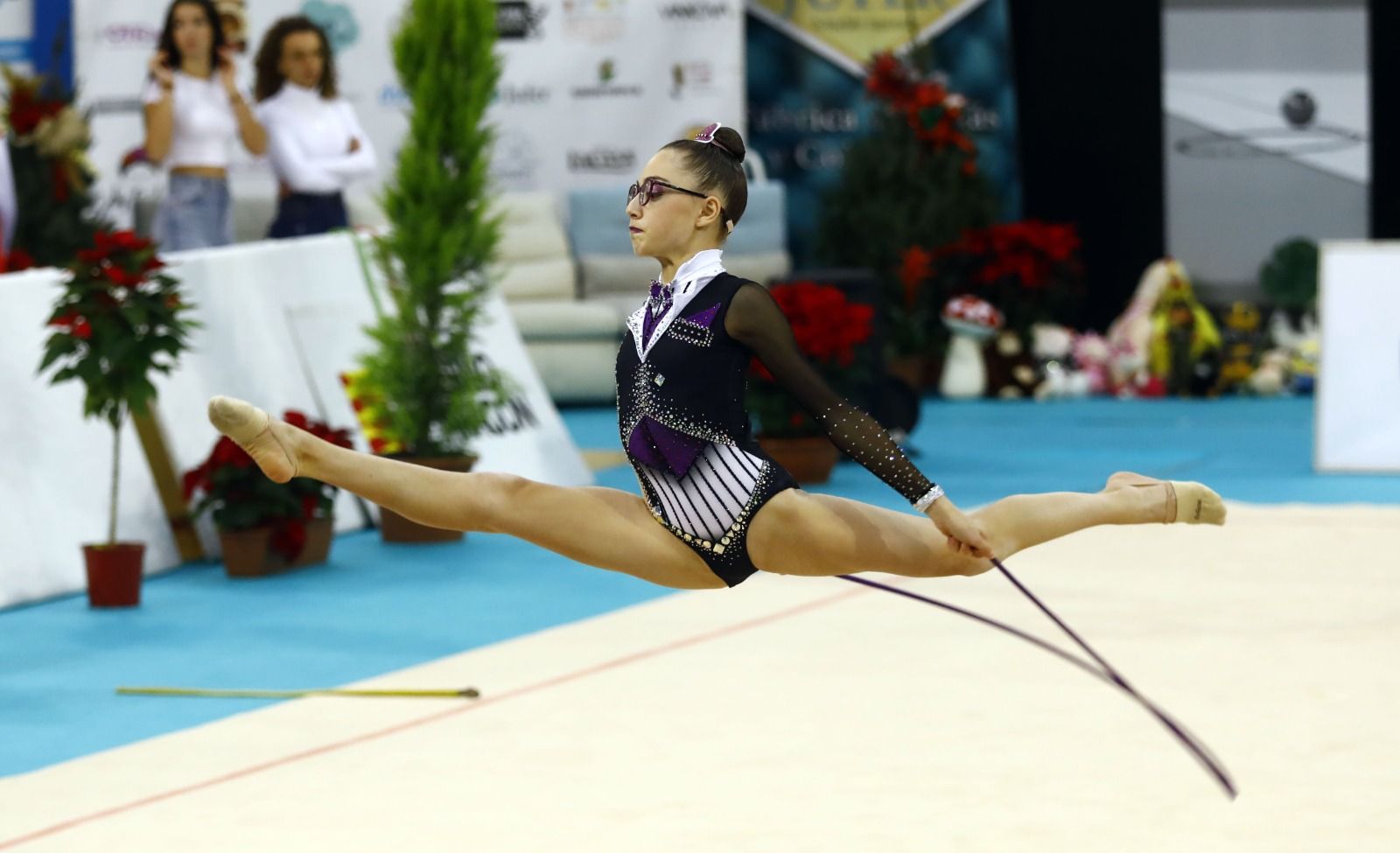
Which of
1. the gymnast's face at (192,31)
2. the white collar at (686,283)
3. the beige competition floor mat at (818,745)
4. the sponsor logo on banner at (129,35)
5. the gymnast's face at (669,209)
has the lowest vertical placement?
the beige competition floor mat at (818,745)

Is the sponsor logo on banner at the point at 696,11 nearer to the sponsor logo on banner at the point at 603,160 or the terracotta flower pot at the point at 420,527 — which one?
the sponsor logo on banner at the point at 603,160

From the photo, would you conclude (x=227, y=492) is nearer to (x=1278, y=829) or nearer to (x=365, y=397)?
(x=365, y=397)

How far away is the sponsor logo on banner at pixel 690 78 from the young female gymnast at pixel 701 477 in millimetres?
9763

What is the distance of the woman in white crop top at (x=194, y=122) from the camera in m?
8.03

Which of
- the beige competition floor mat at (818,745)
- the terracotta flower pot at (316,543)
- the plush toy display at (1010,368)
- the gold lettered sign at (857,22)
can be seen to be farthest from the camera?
the gold lettered sign at (857,22)

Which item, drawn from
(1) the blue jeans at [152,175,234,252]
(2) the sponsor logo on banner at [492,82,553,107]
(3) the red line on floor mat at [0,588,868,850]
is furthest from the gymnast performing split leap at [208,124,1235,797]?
(2) the sponsor logo on banner at [492,82,553,107]

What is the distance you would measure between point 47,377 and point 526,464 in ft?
7.70

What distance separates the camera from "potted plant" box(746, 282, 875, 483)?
30.5 ft

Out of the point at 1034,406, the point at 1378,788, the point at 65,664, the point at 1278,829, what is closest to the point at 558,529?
the point at 1278,829

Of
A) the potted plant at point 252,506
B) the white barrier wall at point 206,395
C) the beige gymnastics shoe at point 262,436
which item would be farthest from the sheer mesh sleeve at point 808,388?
the white barrier wall at point 206,395

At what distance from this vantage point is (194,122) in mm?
8141

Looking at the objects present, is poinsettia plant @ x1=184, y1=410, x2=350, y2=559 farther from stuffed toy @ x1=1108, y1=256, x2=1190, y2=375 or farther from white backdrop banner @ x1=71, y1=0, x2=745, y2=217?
stuffed toy @ x1=1108, y1=256, x2=1190, y2=375

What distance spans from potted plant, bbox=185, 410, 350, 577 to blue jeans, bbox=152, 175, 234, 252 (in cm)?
152

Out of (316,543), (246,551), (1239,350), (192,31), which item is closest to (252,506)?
(246,551)
